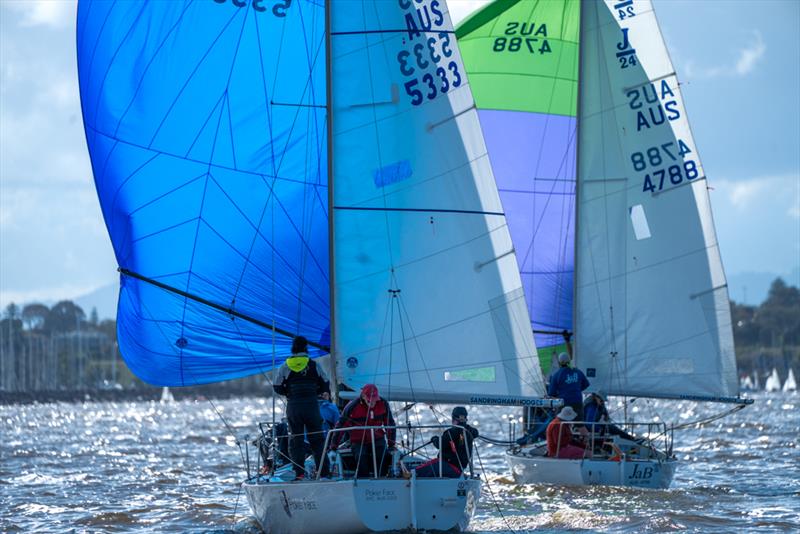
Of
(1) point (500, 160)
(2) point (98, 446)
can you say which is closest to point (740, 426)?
(2) point (98, 446)

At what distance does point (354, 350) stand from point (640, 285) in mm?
8524

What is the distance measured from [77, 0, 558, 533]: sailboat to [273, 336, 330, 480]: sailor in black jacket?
1759mm

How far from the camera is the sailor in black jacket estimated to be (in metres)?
15.2

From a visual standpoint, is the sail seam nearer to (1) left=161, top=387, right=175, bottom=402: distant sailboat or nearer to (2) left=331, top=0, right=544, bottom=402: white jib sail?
(2) left=331, top=0, right=544, bottom=402: white jib sail

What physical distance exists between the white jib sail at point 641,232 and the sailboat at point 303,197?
6.57 meters

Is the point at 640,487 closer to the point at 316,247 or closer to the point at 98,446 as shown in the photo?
the point at 316,247

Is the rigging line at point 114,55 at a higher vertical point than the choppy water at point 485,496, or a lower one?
higher

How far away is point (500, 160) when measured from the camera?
86.8 feet

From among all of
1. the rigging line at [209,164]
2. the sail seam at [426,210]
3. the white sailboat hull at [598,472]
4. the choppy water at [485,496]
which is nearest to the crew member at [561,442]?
the white sailboat hull at [598,472]

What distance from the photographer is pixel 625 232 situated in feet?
80.6

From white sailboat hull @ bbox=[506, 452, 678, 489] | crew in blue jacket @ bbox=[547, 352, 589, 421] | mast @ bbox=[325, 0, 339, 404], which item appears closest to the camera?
mast @ bbox=[325, 0, 339, 404]

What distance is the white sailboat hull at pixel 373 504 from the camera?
14219 millimetres

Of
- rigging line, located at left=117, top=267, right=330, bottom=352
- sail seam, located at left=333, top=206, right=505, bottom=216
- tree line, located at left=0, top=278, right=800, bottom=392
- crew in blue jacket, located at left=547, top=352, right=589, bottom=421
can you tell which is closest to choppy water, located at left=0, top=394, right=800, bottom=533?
crew in blue jacket, located at left=547, top=352, right=589, bottom=421

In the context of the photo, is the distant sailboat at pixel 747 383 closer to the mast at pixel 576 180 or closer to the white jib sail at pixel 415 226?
the mast at pixel 576 180
